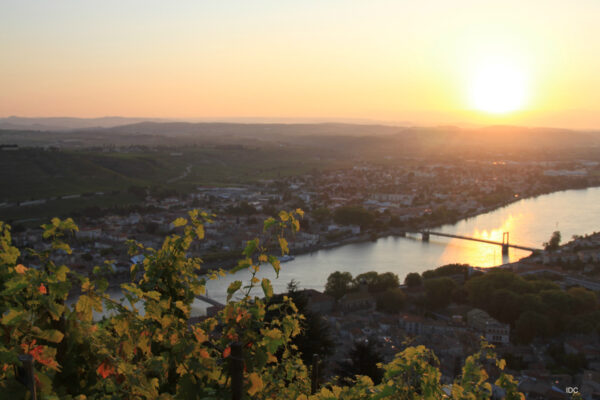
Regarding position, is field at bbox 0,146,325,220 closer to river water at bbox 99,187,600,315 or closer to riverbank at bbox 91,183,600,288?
riverbank at bbox 91,183,600,288

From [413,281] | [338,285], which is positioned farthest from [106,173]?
[413,281]

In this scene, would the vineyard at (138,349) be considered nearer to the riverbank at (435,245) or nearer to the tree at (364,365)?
the tree at (364,365)

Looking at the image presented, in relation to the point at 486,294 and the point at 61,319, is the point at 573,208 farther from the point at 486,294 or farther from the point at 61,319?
the point at 61,319

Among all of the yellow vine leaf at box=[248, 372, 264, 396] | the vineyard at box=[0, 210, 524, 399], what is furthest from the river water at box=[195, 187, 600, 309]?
the yellow vine leaf at box=[248, 372, 264, 396]

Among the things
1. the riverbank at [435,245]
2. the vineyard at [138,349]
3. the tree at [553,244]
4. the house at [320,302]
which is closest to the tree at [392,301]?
the house at [320,302]

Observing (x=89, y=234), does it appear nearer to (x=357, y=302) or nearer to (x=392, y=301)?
(x=357, y=302)

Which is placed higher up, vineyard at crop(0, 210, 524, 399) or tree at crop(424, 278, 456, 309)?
vineyard at crop(0, 210, 524, 399)

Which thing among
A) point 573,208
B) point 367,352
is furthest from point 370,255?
point 573,208
